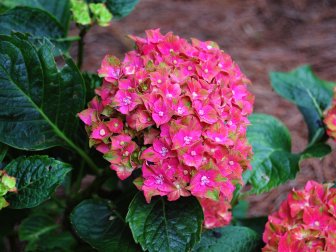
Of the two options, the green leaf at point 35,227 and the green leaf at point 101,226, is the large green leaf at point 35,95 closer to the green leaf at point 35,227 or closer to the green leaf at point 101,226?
the green leaf at point 101,226

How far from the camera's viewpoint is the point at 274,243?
1.55 metres

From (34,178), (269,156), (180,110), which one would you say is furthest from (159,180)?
(269,156)

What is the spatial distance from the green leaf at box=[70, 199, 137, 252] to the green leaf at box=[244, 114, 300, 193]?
0.45m

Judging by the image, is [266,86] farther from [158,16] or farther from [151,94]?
[151,94]

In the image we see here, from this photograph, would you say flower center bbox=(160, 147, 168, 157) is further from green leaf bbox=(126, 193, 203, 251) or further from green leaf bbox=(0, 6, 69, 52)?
green leaf bbox=(0, 6, 69, 52)

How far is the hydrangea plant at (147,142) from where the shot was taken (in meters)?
1.39

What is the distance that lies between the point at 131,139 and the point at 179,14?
214cm

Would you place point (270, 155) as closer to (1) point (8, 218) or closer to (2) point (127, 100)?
(2) point (127, 100)

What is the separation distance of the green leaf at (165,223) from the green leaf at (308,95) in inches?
29.0

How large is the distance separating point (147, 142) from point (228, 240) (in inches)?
19.1

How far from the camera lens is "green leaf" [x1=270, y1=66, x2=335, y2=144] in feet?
6.86

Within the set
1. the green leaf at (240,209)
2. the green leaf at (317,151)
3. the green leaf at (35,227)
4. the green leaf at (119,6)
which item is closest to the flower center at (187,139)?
the green leaf at (317,151)

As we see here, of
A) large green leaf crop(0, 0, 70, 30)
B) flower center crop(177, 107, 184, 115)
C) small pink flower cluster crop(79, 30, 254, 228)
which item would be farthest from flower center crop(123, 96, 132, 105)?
large green leaf crop(0, 0, 70, 30)

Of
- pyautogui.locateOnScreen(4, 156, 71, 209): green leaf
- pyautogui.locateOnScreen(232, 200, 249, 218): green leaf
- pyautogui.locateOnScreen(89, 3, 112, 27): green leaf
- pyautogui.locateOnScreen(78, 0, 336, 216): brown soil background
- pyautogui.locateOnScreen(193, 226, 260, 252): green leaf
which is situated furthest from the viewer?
pyautogui.locateOnScreen(78, 0, 336, 216): brown soil background
